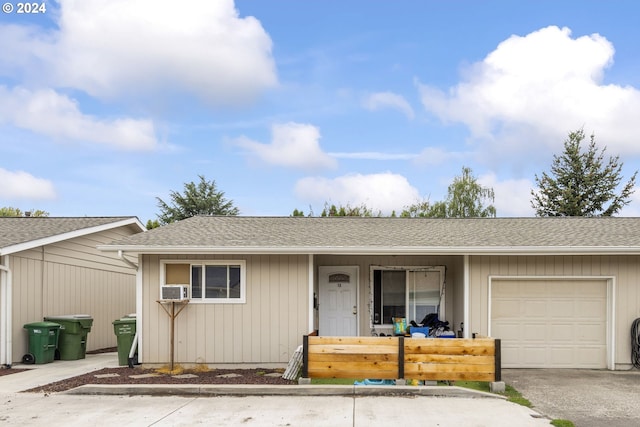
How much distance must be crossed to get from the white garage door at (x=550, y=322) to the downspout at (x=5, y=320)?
9.74 metres

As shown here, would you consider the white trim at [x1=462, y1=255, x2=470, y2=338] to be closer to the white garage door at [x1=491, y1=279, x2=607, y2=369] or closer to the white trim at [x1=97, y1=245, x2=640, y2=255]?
the white trim at [x1=97, y1=245, x2=640, y2=255]

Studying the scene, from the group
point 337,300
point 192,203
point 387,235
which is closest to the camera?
point 387,235

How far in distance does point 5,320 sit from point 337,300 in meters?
6.90

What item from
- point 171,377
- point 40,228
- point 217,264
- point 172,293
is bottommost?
point 171,377

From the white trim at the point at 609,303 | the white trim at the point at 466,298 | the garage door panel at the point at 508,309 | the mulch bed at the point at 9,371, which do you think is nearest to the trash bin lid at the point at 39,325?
the mulch bed at the point at 9,371

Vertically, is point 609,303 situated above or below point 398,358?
above

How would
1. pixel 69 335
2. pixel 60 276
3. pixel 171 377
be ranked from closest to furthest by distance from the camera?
pixel 171 377
pixel 69 335
pixel 60 276

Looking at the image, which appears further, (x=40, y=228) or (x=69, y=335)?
(x=40, y=228)

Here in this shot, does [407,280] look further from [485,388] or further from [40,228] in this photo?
[40,228]

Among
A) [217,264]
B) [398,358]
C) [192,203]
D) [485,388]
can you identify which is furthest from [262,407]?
[192,203]

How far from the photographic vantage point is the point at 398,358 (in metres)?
9.23

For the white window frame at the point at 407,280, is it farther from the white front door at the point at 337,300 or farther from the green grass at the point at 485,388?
the green grass at the point at 485,388

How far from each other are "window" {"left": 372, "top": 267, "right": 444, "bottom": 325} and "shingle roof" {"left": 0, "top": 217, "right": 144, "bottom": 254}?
24.1 ft

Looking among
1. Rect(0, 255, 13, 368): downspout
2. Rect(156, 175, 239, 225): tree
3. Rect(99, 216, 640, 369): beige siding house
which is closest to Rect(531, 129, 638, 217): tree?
Rect(156, 175, 239, 225): tree
